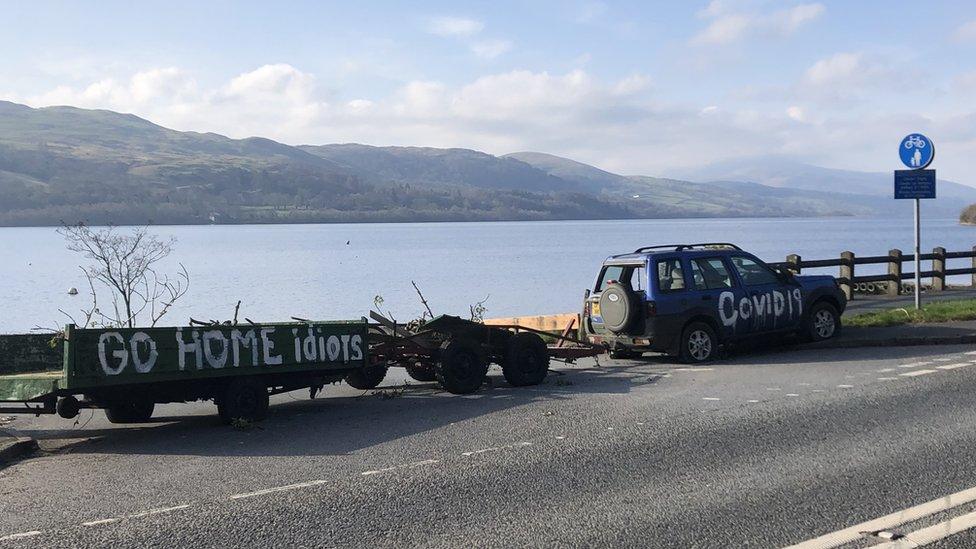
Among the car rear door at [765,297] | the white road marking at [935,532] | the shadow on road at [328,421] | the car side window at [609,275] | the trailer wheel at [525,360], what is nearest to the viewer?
the white road marking at [935,532]

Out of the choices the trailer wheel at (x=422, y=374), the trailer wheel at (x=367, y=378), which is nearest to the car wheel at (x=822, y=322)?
the trailer wheel at (x=422, y=374)

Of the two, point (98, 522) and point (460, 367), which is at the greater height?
point (460, 367)

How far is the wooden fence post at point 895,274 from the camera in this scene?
966 inches

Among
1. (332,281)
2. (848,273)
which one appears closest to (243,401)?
(848,273)

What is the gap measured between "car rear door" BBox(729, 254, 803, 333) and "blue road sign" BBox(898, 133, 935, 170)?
525 cm

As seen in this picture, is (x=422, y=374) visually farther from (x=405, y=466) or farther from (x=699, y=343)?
(x=405, y=466)

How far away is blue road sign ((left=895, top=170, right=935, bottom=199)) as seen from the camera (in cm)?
1925

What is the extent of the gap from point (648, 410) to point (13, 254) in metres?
88.1

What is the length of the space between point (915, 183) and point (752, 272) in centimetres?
572

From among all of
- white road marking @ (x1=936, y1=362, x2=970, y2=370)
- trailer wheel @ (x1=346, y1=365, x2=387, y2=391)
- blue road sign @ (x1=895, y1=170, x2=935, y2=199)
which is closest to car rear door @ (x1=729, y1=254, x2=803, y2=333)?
white road marking @ (x1=936, y1=362, x2=970, y2=370)

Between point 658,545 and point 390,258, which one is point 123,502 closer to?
point 658,545

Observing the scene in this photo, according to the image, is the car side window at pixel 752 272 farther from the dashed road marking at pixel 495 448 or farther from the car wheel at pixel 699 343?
the dashed road marking at pixel 495 448

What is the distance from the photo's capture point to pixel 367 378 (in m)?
13.1

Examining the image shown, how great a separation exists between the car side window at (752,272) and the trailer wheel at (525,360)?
162 inches
